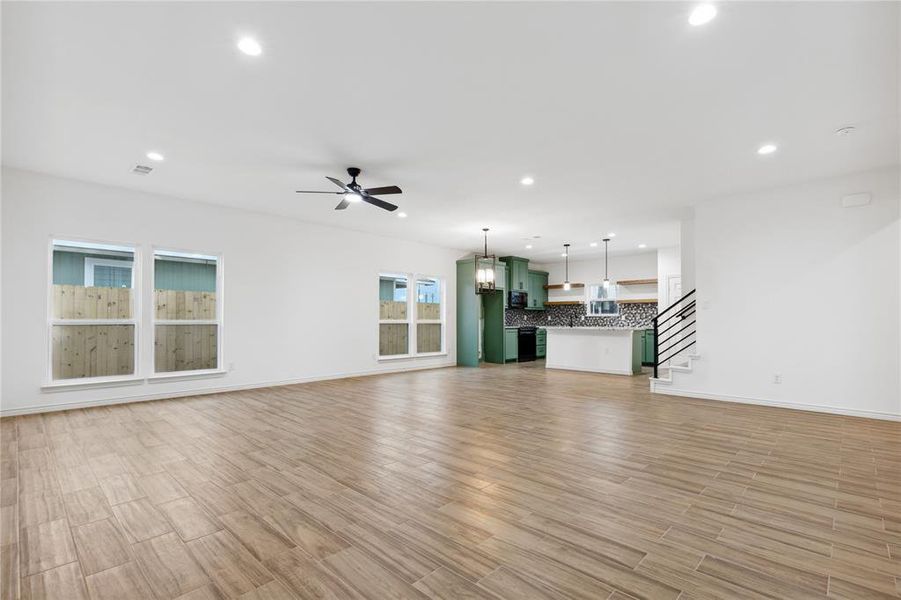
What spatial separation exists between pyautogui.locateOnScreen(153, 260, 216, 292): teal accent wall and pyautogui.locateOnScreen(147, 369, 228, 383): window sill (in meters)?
1.29

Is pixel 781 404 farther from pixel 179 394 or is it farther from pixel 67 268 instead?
pixel 67 268

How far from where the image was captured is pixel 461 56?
265 centimetres

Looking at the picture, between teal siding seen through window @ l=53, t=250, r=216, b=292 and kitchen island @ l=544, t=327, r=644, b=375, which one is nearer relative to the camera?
teal siding seen through window @ l=53, t=250, r=216, b=292

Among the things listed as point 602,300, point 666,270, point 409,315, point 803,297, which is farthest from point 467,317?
point 803,297

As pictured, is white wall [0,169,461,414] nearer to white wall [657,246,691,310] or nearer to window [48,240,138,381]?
window [48,240,138,381]

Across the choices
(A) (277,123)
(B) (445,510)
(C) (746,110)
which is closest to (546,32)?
(C) (746,110)

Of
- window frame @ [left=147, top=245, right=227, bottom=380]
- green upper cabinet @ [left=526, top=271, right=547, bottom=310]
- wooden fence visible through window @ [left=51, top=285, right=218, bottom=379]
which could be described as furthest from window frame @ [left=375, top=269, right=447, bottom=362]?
wooden fence visible through window @ [left=51, top=285, right=218, bottom=379]

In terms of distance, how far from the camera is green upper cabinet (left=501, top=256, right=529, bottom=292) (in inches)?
428

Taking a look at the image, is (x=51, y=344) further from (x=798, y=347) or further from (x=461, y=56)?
(x=798, y=347)

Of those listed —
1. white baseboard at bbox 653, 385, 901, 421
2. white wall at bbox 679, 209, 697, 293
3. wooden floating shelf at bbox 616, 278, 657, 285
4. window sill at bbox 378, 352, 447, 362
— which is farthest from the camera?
wooden floating shelf at bbox 616, 278, 657, 285

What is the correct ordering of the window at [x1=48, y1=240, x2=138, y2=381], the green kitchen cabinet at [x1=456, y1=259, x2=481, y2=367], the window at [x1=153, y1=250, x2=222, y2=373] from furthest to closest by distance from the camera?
the green kitchen cabinet at [x1=456, y1=259, x2=481, y2=367] → the window at [x1=153, y1=250, x2=222, y2=373] → the window at [x1=48, y1=240, x2=138, y2=381]

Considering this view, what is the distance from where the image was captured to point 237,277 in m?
6.39

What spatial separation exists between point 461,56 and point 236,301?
211 inches

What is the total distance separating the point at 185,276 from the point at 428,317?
500 cm
